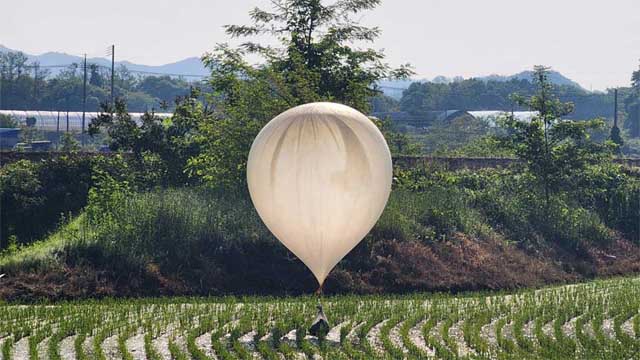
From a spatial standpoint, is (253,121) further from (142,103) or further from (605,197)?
(142,103)

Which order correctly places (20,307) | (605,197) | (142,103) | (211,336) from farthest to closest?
(142,103), (605,197), (20,307), (211,336)

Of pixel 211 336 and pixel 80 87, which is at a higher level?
pixel 80 87

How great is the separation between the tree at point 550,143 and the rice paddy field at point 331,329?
1365 cm

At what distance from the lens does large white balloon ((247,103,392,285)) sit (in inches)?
639

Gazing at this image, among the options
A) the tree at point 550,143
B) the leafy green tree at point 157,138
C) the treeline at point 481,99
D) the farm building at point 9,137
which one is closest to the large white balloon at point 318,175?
the leafy green tree at point 157,138

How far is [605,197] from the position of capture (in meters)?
39.1

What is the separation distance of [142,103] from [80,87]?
20537 millimetres

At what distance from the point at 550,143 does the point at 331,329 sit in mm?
20315

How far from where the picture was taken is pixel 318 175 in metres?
16.2

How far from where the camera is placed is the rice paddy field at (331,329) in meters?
15.8

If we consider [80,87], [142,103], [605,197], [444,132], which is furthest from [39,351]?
[142,103]

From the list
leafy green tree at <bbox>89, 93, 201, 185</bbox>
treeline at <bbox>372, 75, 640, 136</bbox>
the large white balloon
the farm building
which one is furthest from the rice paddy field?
treeline at <bbox>372, 75, 640, 136</bbox>

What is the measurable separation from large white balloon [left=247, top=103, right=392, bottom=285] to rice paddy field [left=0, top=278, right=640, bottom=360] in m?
1.93

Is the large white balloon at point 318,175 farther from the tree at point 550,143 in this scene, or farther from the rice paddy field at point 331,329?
the tree at point 550,143
